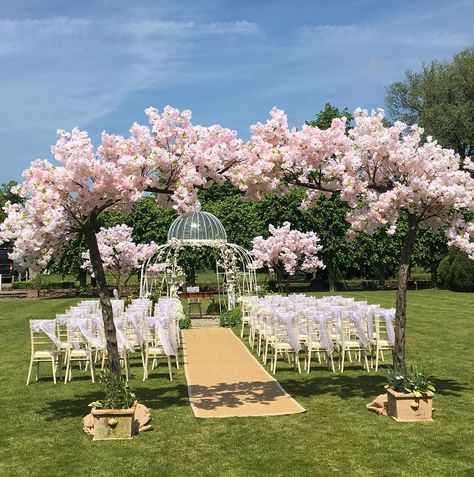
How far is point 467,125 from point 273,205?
13961 mm

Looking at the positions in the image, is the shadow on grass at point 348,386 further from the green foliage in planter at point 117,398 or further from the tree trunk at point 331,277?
the tree trunk at point 331,277

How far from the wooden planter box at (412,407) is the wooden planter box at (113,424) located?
3392mm

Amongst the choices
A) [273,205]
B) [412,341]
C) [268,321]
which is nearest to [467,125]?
[273,205]

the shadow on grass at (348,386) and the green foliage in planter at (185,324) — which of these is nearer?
the shadow on grass at (348,386)

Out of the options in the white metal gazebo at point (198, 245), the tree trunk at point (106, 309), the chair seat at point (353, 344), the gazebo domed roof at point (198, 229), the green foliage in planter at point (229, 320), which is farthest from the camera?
the gazebo domed roof at point (198, 229)

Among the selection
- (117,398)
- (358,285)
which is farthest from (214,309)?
(358,285)

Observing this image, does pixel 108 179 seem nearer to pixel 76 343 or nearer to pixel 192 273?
pixel 76 343

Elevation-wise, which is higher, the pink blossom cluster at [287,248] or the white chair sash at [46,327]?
the pink blossom cluster at [287,248]

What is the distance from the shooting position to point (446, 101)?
142ft

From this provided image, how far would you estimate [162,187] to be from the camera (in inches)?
360

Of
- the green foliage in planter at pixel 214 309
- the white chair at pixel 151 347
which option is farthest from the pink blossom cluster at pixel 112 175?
the green foliage in planter at pixel 214 309

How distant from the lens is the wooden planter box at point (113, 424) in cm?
749

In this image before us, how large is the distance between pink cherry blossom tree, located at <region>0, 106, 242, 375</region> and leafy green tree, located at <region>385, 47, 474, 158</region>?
36079 mm

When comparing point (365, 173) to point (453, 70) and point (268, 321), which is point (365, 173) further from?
point (453, 70)
